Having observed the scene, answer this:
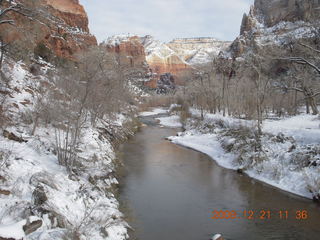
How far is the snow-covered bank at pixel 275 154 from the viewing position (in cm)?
1295

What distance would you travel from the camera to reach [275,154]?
1584 cm

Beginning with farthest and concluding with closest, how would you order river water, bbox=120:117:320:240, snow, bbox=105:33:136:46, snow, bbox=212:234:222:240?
snow, bbox=105:33:136:46, river water, bbox=120:117:320:240, snow, bbox=212:234:222:240

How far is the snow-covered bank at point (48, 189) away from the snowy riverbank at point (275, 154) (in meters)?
8.45

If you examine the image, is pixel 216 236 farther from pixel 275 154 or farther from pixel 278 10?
pixel 278 10

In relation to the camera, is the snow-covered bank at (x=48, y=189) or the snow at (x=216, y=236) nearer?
the snow-covered bank at (x=48, y=189)

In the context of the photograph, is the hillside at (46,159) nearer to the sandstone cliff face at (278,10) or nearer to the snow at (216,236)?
the snow at (216,236)

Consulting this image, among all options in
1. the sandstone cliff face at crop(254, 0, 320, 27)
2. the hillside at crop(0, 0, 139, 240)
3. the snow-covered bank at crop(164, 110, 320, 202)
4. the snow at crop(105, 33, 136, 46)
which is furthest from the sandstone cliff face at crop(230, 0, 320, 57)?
the snow at crop(105, 33, 136, 46)

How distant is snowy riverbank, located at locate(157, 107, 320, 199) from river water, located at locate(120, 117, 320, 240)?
0.81 metres

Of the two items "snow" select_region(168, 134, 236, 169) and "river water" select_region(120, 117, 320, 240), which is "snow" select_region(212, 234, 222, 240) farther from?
"snow" select_region(168, 134, 236, 169)

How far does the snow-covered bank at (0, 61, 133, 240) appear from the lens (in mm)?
6395

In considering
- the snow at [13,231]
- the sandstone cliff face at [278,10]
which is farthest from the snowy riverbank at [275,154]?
the sandstone cliff face at [278,10]
